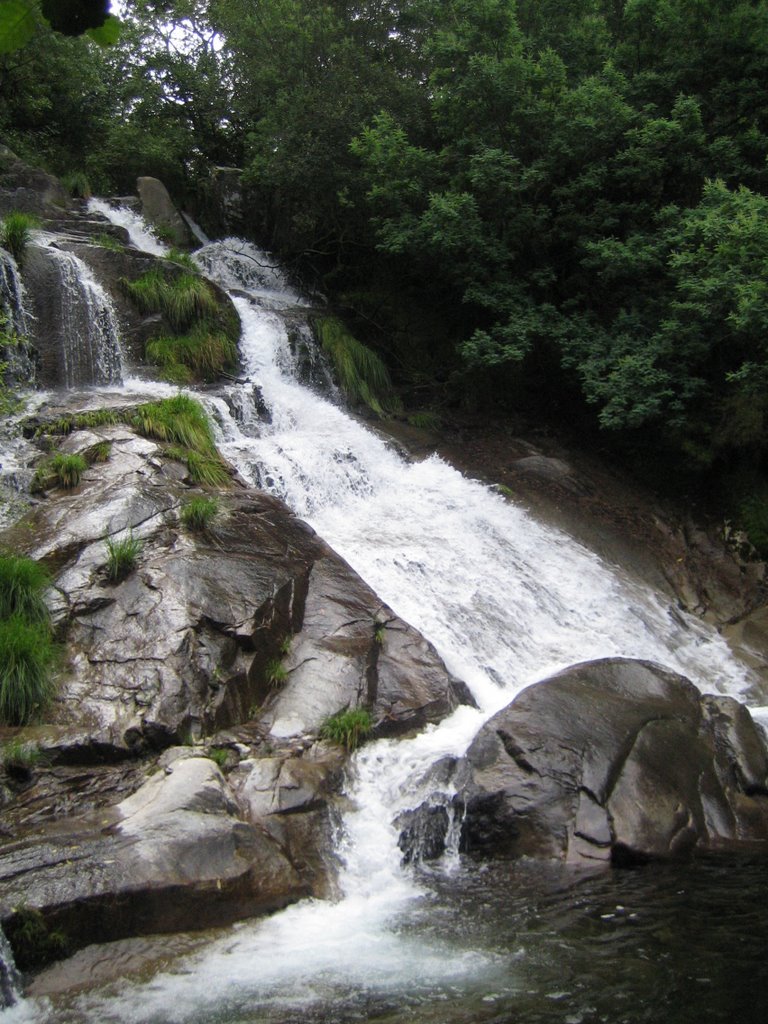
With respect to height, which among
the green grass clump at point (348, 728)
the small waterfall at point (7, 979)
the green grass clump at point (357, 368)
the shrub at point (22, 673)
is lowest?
the small waterfall at point (7, 979)

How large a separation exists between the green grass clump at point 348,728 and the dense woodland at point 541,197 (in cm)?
644

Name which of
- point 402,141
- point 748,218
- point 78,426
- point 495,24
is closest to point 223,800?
point 78,426

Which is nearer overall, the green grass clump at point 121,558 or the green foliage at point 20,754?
the green foliage at point 20,754

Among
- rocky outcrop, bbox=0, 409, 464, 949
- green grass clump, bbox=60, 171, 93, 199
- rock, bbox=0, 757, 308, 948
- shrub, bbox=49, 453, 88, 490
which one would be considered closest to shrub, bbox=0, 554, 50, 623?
rocky outcrop, bbox=0, 409, 464, 949

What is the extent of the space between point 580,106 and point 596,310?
291 cm

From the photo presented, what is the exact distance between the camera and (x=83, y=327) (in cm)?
1039

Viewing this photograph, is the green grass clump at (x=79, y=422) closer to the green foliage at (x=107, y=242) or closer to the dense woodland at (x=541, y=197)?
the green foliage at (x=107, y=242)

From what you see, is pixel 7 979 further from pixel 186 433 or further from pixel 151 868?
pixel 186 433

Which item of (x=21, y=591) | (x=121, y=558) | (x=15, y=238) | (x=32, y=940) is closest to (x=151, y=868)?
(x=32, y=940)

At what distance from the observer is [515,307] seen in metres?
12.2

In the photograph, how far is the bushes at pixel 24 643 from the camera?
5.25m

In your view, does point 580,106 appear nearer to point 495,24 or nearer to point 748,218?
point 495,24

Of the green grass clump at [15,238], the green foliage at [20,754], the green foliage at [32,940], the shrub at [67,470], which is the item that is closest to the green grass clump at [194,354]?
the green grass clump at [15,238]

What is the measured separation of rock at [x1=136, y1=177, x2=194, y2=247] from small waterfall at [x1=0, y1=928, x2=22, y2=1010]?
14.0m
